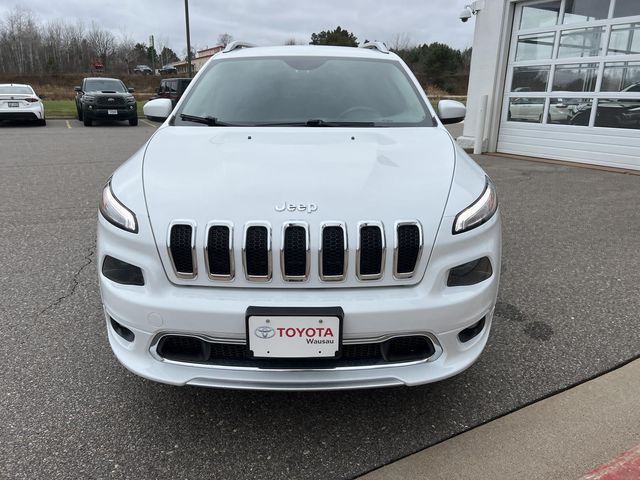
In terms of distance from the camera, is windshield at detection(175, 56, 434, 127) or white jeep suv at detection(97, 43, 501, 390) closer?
white jeep suv at detection(97, 43, 501, 390)

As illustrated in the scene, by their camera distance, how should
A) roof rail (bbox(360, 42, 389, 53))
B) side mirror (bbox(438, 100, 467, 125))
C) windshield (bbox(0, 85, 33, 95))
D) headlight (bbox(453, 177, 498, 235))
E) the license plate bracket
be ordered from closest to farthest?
1. the license plate bracket
2. headlight (bbox(453, 177, 498, 235))
3. side mirror (bbox(438, 100, 467, 125))
4. roof rail (bbox(360, 42, 389, 53))
5. windshield (bbox(0, 85, 33, 95))

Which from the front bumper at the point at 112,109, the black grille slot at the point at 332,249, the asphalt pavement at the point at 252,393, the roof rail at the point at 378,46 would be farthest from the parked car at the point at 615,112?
the front bumper at the point at 112,109

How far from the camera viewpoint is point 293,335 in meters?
1.82

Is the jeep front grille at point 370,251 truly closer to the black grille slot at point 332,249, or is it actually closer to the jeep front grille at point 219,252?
the black grille slot at point 332,249

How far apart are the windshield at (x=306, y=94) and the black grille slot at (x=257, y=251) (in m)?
1.24

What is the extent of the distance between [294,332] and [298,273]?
0.75 feet

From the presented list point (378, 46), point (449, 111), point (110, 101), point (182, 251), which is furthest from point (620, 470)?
point (110, 101)

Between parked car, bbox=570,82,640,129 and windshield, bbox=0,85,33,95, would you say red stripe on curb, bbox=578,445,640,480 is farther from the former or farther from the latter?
windshield, bbox=0,85,33,95

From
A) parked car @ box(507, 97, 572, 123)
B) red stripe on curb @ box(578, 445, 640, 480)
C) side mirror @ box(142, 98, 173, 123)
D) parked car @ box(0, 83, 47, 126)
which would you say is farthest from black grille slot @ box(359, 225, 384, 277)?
parked car @ box(0, 83, 47, 126)

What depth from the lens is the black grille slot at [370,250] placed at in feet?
6.15

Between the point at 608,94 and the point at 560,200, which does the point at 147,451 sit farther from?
the point at 608,94

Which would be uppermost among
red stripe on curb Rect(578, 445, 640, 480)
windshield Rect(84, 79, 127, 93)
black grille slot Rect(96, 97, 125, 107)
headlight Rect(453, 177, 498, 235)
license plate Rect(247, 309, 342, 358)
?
headlight Rect(453, 177, 498, 235)

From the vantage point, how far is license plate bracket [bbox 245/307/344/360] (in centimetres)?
180

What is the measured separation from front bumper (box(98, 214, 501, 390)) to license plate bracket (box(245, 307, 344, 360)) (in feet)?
0.10
